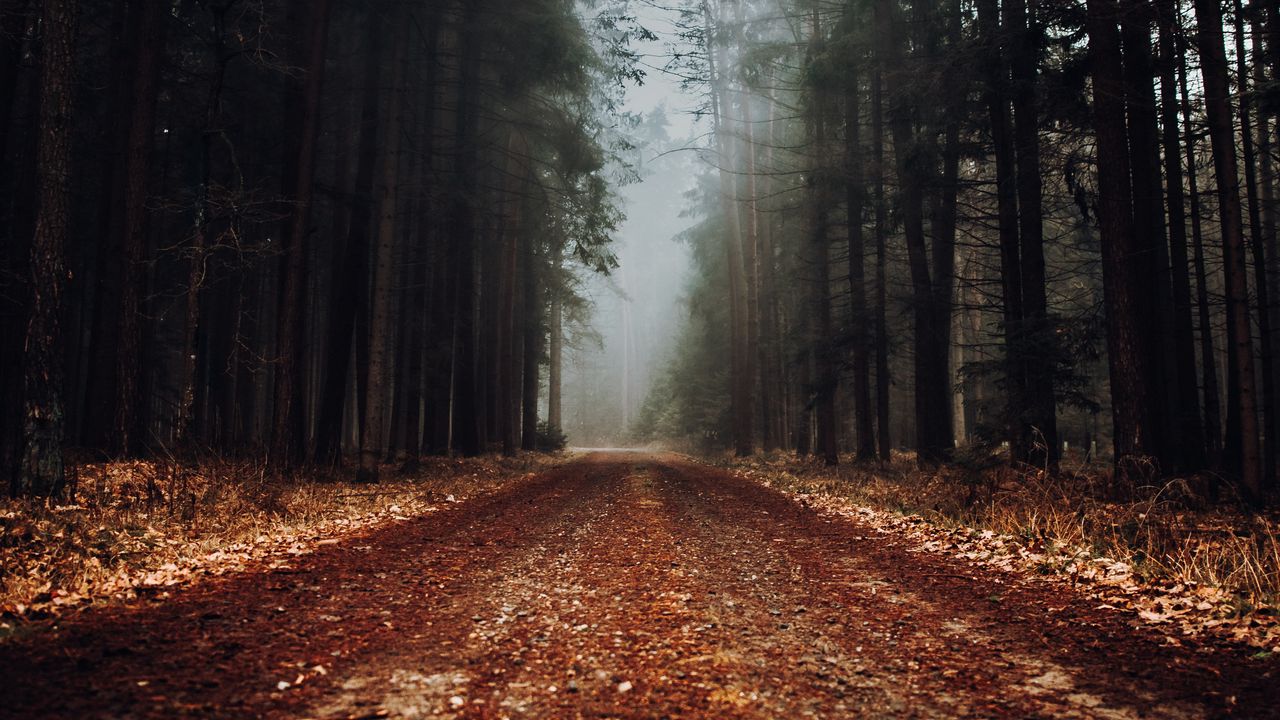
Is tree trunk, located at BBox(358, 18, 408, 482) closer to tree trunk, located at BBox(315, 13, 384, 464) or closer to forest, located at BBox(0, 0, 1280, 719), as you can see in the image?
forest, located at BBox(0, 0, 1280, 719)

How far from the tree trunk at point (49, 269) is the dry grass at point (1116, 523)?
10151 mm

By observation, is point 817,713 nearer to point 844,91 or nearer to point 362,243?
point 362,243

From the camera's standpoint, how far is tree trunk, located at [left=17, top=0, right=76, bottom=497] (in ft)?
19.9

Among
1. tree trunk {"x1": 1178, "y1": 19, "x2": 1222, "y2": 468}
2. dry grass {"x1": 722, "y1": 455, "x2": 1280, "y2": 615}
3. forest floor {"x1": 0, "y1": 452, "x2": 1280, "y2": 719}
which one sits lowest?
forest floor {"x1": 0, "y1": 452, "x2": 1280, "y2": 719}

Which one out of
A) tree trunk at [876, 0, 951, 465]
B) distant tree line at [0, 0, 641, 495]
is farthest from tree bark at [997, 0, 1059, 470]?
distant tree line at [0, 0, 641, 495]

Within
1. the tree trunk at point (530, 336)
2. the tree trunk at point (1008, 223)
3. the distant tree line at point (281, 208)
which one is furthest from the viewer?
the tree trunk at point (530, 336)

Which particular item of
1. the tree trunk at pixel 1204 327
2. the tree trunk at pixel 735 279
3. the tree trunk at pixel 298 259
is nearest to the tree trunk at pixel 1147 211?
the tree trunk at pixel 1204 327

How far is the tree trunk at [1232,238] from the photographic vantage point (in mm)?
7008

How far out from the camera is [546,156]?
20.3 m

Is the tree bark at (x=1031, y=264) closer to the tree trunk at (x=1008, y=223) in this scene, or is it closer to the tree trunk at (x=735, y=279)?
the tree trunk at (x=1008, y=223)

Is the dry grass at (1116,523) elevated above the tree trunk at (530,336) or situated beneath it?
situated beneath

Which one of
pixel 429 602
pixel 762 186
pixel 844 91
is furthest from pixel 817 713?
pixel 762 186

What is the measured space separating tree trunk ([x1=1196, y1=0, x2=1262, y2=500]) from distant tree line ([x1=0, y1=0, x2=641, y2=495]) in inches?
477

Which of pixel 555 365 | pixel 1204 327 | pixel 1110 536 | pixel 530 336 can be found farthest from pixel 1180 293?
pixel 555 365
